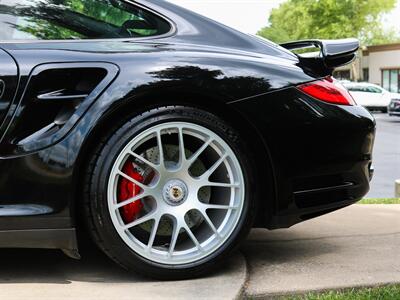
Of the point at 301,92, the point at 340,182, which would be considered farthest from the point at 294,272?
the point at 301,92

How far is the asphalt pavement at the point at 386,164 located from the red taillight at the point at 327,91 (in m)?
4.03

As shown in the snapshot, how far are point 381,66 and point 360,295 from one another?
39540 mm

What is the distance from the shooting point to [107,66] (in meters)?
2.65

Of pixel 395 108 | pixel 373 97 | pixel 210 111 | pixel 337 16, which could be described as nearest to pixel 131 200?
pixel 210 111

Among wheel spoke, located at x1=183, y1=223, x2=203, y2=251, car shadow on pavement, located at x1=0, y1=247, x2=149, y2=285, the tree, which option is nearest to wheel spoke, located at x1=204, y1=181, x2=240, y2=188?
wheel spoke, located at x1=183, y1=223, x2=203, y2=251

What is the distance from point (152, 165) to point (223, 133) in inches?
14.8

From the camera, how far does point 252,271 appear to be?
2949 millimetres

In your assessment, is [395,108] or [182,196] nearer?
[182,196]

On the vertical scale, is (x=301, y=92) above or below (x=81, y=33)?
below

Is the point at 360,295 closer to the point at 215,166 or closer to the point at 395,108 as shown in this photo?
the point at 215,166

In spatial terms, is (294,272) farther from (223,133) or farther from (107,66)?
(107,66)

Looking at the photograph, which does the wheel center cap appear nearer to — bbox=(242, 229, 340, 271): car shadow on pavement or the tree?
bbox=(242, 229, 340, 271): car shadow on pavement

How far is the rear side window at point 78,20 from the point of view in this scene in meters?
2.83

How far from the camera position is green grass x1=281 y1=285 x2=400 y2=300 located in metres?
2.60
